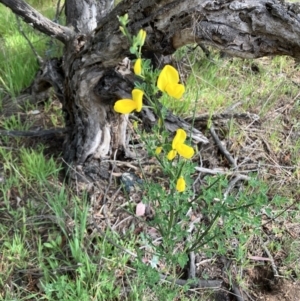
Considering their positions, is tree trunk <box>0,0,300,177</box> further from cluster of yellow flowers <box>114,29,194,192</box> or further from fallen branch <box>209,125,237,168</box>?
cluster of yellow flowers <box>114,29,194,192</box>

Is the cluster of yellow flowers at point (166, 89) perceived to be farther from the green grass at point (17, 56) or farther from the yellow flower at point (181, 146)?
the green grass at point (17, 56)

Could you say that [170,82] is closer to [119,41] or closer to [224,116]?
[119,41]

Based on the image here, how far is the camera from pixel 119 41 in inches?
59.9

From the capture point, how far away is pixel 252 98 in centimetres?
241

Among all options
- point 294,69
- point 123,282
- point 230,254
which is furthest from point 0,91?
point 294,69

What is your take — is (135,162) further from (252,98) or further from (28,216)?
(252,98)

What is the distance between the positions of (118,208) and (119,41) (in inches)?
28.8

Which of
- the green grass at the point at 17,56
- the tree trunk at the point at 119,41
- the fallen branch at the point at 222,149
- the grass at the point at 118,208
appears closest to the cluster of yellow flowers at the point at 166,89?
the grass at the point at 118,208

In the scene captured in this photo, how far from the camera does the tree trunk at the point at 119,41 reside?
1230 mm

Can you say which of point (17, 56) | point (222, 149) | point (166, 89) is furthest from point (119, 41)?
point (17, 56)

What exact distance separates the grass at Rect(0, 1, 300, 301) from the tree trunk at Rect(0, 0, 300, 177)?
0.79 feet

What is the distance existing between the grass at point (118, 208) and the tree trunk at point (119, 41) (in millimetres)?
241

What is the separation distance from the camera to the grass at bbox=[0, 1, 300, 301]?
157 centimetres

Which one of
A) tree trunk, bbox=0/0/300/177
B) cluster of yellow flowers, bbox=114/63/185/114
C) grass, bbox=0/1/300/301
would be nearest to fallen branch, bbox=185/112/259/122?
grass, bbox=0/1/300/301
